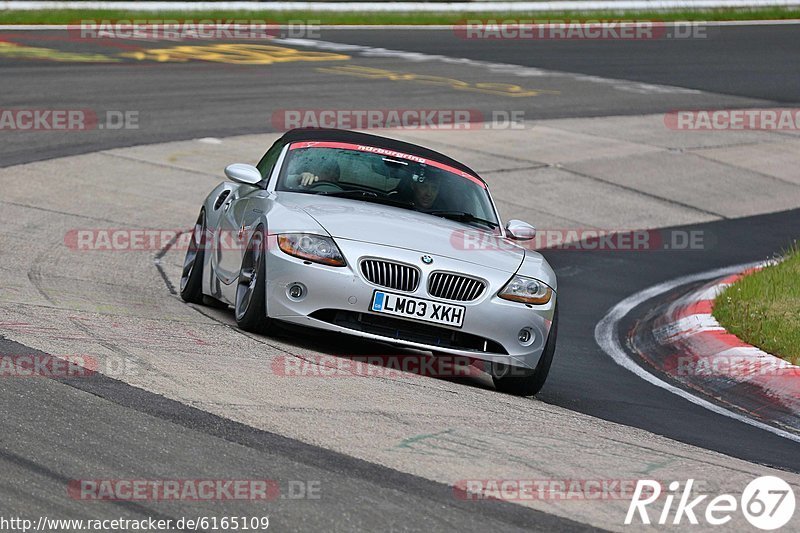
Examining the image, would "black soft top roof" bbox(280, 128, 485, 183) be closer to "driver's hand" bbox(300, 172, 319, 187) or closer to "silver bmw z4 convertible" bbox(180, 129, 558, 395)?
"driver's hand" bbox(300, 172, 319, 187)

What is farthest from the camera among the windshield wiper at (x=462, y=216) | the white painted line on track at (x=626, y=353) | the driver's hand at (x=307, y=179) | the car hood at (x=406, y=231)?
the driver's hand at (x=307, y=179)

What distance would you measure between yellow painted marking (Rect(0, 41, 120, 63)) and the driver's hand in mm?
15037

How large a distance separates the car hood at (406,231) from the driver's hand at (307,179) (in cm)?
24

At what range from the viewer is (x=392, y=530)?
185 inches

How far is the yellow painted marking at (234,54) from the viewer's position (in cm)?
2456

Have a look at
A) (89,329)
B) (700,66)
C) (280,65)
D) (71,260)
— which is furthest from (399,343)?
(700,66)

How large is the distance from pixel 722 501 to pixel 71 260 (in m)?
6.70

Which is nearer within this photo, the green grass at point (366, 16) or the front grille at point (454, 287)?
the front grille at point (454, 287)

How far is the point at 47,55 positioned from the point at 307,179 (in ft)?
51.4

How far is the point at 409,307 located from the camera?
298 inches

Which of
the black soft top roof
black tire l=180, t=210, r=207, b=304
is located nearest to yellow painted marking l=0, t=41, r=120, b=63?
black tire l=180, t=210, r=207, b=304
